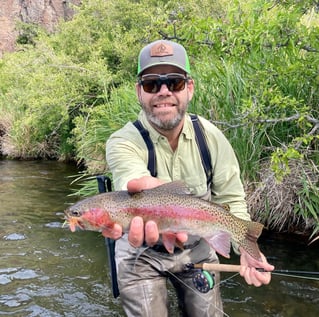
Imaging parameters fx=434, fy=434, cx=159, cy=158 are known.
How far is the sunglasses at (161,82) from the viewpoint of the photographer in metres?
3.24

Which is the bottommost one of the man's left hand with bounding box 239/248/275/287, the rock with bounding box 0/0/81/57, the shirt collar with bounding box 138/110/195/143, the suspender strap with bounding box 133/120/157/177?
the man's left hand with bounding box 239/248/275/287

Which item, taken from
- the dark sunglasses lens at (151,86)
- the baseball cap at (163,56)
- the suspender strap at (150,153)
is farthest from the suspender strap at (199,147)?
the baseball cap at (163,56)

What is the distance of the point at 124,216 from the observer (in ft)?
8.92

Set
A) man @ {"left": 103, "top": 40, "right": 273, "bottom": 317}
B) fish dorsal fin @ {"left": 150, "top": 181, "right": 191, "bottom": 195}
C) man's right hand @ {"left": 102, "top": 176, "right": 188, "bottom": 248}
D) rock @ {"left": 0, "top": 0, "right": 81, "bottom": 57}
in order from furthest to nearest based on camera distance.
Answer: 1. rock @ {"left": 0, "top": 0, "right": 81, "bottom": 57}
2. man @ {"left": 103, "top": 40, "right": 273, "bottom": 317}
3. fish dorsal fin @ {"left": 150, "top": 181, "right": 191, "bottom": 195}
4. man's right hand @ {"left": 102, "top": 176, "right": 188, "bottom": 248}

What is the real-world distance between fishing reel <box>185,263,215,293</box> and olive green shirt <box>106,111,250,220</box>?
1.83ft

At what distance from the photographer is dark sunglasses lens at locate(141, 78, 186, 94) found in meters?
3.24

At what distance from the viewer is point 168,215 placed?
9.12ft

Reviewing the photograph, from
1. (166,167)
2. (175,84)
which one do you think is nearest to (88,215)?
(166,167)

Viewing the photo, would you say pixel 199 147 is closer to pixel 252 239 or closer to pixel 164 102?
pixel 164 102

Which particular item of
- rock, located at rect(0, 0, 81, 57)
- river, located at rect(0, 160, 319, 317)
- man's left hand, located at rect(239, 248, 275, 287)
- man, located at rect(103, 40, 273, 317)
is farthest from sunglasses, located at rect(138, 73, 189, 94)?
rock, located at rect(0, 0, 81, 57)

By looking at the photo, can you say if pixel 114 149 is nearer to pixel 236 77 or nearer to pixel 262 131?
pixel 262 131

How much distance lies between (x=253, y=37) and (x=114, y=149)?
6.86 feet

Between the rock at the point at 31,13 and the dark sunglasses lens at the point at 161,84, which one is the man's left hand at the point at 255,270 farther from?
the rock at the point at 31,13

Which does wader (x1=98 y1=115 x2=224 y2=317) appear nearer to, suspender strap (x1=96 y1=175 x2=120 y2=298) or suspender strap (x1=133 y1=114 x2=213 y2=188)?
suspender strap (x1=133 y1=114 x2=213 y2=188)
